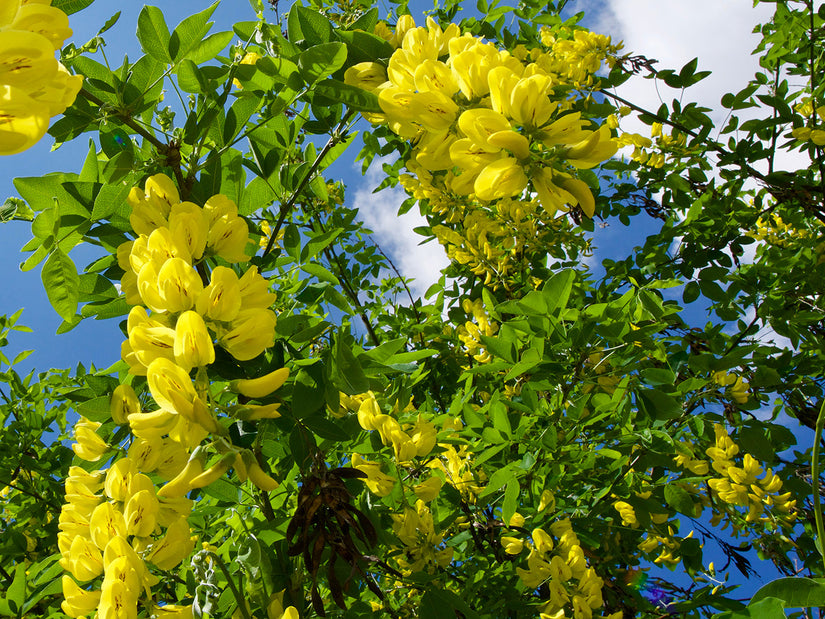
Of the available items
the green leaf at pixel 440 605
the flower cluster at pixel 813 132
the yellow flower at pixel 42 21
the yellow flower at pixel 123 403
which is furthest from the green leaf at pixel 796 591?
the flower cluster at pixel 813 132

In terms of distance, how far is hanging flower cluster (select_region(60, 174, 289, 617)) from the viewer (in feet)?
2.33

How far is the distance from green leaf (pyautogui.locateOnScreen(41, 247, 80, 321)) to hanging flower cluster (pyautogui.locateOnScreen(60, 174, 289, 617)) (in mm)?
93

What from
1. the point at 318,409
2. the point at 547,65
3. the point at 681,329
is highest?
the point at 547,65

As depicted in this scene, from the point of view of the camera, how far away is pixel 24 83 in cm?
49

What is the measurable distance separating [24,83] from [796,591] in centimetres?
114

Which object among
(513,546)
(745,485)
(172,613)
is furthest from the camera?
(745,485)

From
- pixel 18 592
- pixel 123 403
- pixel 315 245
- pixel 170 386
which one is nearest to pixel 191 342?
pixel 170 386

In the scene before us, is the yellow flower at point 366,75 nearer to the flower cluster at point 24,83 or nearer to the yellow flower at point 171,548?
the flower cluster at point 24,83

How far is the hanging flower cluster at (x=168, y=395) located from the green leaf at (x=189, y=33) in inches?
11.5

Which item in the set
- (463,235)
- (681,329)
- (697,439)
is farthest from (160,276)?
(681,329)

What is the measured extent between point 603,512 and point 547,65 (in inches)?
70.5

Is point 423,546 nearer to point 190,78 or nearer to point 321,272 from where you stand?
point 321,272

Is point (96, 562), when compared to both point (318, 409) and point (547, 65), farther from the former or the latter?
point (547, 65)

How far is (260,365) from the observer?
1.01 meters
